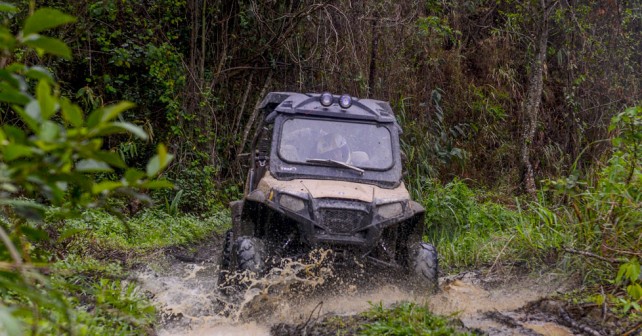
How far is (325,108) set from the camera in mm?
7004

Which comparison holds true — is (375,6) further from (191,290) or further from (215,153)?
(191,290)

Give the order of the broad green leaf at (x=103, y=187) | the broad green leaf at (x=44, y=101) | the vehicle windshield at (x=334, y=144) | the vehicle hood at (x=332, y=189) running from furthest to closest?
the vehicle windshield at (x=334, y=144)
the vehicle hood at (x=332, y=189)
the broad green leaf at (x=103, y=187)
the broad green leaf at (x=44, y=101)

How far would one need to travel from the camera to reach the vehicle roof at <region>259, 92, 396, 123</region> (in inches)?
274

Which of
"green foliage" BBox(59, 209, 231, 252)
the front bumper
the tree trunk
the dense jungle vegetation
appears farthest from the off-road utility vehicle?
the tree trunk

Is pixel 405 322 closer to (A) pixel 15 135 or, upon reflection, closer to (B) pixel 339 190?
(B) pixel 339 190

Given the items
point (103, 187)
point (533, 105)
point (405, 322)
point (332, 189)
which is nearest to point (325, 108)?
point (332, 189)

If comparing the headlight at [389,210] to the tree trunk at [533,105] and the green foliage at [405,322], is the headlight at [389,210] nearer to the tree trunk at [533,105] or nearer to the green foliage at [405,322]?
the green foliage at [405,322]

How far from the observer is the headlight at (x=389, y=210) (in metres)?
6.14

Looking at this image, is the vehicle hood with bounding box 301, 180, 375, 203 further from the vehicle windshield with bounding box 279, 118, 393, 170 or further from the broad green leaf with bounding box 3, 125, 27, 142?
the broad green leaf with bounding box 3, 125, 27, 142

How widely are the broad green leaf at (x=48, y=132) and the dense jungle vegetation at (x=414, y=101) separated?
4655 millimetres

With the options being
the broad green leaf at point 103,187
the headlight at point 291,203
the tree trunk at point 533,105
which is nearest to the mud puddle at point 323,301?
the headlight at point 291,203

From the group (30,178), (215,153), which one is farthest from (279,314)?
(215,153)

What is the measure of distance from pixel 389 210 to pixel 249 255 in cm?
125

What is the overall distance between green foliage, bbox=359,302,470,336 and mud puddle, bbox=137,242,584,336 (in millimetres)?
181
